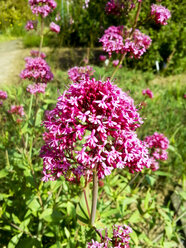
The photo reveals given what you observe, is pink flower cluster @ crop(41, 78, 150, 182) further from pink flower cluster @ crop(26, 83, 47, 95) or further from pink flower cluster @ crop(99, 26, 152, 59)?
pink flower cluster @ crop(26, 83, 47, 95)

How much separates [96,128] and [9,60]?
33.9 feet

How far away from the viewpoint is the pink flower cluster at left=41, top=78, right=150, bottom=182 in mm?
1258

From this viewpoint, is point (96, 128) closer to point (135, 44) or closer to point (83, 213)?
point (83, 213)

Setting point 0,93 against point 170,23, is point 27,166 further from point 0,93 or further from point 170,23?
point 170,23

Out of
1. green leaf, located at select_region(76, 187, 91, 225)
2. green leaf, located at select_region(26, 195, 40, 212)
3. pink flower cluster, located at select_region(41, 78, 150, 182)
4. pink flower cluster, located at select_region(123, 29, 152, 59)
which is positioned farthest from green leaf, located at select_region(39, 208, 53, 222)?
pink flower cluster, located at select_region(123, 29, 152, 59)

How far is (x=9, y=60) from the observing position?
1023cm

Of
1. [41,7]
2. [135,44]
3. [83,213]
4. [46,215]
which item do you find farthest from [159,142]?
[41,7]

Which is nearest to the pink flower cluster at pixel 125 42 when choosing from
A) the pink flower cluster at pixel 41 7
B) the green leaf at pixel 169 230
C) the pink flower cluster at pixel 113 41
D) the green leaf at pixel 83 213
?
the pink flower cluster at pixel 113 41

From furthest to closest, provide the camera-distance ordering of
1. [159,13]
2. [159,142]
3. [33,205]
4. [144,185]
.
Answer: [144,185] → [159,142] → [159,13] → [33,205]

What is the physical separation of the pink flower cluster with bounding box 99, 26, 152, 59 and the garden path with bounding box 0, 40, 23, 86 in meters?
6.08

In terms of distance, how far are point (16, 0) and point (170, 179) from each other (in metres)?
15.5

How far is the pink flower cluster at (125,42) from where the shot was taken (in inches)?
92.3

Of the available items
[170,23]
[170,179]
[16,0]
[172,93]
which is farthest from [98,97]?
[16,0]

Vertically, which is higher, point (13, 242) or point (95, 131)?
point (95, 131)
